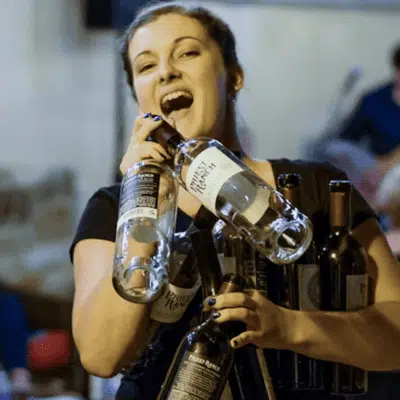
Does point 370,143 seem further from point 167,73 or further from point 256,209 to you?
point 256,209

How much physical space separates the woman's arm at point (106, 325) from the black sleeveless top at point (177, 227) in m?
0.04

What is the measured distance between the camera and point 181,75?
1.14 meters

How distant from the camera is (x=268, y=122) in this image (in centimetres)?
340

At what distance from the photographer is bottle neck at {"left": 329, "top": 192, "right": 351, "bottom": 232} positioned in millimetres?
1057

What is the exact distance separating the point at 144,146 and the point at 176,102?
0.58 feet

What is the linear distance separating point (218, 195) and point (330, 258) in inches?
10.2

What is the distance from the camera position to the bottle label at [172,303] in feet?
3.31

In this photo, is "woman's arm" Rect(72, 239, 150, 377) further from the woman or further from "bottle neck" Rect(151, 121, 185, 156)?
"bottle neck" Rect(151, 121, 185, 156)

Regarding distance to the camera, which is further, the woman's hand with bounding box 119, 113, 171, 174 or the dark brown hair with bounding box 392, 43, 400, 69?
the dark brown hair with bounding box 392, 43, 400, 69

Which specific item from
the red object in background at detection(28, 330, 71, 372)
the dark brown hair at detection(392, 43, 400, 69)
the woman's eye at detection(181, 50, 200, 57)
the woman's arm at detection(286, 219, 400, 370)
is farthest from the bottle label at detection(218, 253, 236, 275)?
the dark brown hair at detection(392, 43, 400, 69)

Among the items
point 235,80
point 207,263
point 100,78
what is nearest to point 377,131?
point 100,78

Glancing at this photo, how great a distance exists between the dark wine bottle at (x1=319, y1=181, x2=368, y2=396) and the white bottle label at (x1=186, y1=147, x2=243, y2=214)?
8.4 inches

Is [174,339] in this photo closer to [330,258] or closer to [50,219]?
[330,258]

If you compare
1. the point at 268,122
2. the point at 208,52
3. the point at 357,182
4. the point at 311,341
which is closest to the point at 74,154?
the point at 268,122
